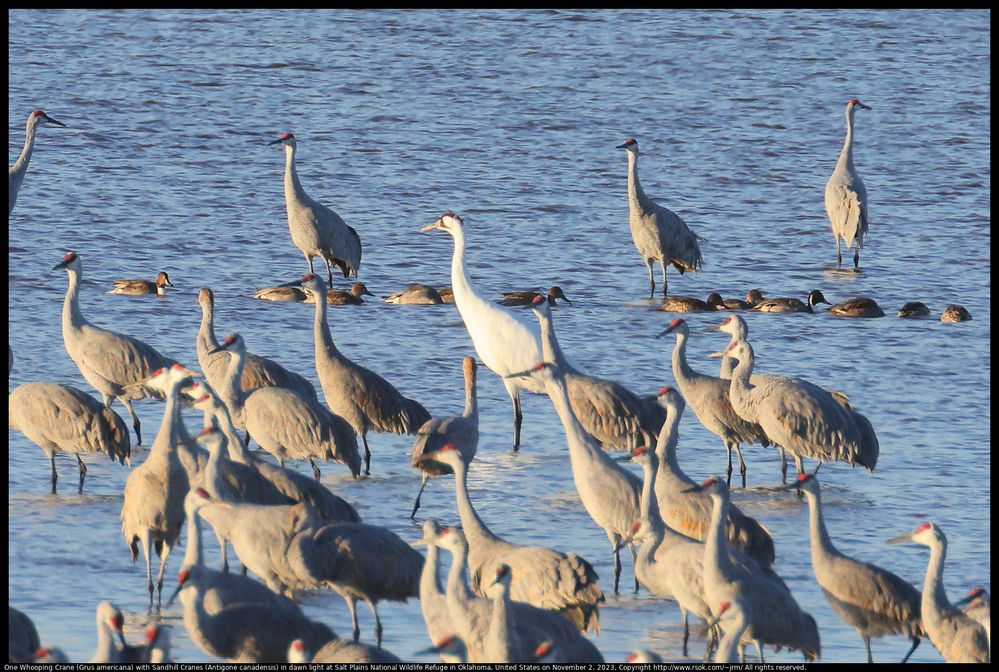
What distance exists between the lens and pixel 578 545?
30.1ft

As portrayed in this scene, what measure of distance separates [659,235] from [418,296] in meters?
2.48

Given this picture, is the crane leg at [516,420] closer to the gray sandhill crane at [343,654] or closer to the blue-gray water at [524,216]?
the blue-gray water at [524,216]

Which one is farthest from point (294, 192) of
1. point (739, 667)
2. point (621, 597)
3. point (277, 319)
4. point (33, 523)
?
point (739, 667)

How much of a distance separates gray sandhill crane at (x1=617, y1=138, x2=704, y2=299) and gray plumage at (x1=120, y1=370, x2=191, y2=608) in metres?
7.89

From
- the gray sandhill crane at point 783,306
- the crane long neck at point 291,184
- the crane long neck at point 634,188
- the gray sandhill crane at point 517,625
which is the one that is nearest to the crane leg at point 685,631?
the gray sandhill crane at point 517,625

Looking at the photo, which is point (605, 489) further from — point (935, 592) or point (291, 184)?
point (291, 184)

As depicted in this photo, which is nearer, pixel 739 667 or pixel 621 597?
pixel 739 667

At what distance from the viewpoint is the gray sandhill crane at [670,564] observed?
25.2 feet

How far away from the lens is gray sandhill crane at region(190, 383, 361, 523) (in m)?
8.49

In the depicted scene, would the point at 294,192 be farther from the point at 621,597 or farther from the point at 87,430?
the point at 621,597

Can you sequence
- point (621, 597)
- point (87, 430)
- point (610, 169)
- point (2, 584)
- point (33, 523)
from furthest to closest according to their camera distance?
point (610, 169) → point (87, 430) → point (33, 523) → point (621, 597) → point (2, 584)

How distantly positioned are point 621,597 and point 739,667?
172 centimetres

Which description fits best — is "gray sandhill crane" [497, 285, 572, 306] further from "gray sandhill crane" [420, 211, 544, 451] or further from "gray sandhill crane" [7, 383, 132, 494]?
"gray sandhill crane" [7, 383, 132, 494]

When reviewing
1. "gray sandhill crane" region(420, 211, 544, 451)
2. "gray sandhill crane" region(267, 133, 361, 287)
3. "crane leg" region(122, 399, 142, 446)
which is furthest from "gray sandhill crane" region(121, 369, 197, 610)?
"gray sandhill crane" region(267, 133, 361, 287)
